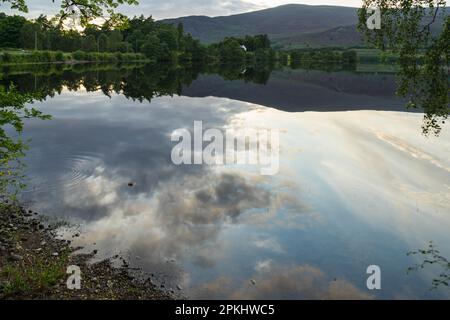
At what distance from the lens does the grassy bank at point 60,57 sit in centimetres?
11574

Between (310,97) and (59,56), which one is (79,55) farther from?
(310,97)

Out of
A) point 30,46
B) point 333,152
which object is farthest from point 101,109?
point 30,46

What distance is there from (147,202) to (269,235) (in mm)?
7513

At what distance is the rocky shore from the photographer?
1296cm

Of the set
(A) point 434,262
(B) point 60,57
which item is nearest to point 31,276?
(A) point 434,262

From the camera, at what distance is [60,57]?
14650 cm

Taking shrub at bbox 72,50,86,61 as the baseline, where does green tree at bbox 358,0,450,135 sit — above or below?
below

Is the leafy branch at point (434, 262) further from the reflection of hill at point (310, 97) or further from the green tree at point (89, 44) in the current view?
the green tree at point (89, 44)

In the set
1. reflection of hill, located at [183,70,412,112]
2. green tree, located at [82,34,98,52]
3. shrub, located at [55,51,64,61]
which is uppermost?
green tree, located at [82,34,98,52]

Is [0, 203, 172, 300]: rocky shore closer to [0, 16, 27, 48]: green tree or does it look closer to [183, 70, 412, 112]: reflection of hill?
[183, 70, 412, 112]: reflection of hill

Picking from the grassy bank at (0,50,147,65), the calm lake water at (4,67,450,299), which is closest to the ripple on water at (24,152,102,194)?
the calm lake water at (4,67,450,299)

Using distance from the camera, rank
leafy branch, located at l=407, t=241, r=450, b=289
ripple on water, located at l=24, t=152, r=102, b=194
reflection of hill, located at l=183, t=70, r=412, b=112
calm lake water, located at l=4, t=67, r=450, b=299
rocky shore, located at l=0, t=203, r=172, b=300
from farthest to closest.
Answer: reflection of hill, located at l=183, t=70, r=412, b=112, ripple on water, located at l=24, t=152, r=102, b=194, calm lake water, located at l=4, t=67, r=450, b=299, leafy branch, located at l=407, t=241, r=450, b=289, rocky shore, located at l=0, t=203, r=172, b=300

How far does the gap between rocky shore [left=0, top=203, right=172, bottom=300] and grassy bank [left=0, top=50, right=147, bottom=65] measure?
96360 millimetres

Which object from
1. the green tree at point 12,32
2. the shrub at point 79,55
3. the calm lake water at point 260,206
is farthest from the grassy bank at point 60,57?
the calm lake water at point 260,206
